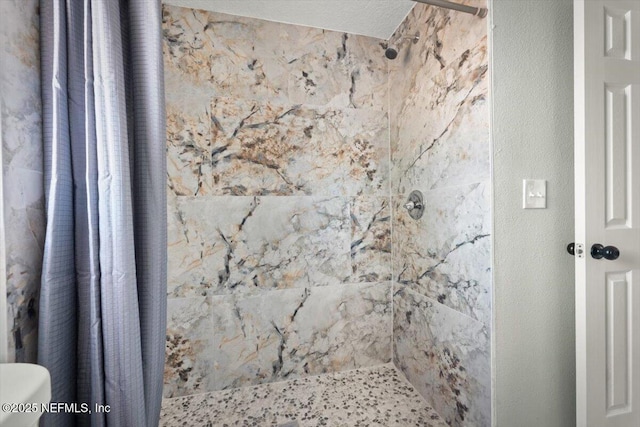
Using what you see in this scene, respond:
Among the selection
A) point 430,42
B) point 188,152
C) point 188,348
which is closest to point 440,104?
point 430,42

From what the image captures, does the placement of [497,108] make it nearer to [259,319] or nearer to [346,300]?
[346,300]

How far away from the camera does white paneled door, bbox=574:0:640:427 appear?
0.98 m

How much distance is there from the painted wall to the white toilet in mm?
1318

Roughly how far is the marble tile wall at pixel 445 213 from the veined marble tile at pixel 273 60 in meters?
0.23

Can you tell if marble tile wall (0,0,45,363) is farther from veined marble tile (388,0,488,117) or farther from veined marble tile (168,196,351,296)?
veined marble tile (388,0,488,117)

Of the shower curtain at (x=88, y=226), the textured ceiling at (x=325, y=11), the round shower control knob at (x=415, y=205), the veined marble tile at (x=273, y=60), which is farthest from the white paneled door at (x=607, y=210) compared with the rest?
the shower curtain at (x=88, y=226)

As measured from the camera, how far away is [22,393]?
19.9 inches

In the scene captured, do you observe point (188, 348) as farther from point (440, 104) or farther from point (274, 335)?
point (440, 104)

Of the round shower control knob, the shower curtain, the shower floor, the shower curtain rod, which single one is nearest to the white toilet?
the shower curtain

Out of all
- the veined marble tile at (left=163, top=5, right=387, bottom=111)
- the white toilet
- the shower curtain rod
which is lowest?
the white toilet

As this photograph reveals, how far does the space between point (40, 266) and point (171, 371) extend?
0.99 meters

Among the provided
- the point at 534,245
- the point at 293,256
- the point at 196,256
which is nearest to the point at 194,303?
the point at 196,256

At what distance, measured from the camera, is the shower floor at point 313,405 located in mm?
1283

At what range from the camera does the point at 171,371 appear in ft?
4.68
